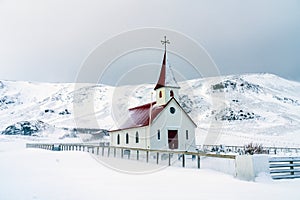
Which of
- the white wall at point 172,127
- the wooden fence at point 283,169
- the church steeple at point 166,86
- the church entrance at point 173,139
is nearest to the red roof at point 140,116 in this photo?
the white wall at point 172,127

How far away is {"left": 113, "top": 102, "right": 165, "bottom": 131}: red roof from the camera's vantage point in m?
25.7

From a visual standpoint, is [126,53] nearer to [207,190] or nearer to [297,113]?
[207,190]

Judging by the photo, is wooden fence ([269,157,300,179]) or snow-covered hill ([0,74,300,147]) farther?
snow-covered hill ([0,74,300,147])

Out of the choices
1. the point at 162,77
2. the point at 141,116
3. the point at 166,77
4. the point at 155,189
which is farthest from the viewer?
the point at 162,77

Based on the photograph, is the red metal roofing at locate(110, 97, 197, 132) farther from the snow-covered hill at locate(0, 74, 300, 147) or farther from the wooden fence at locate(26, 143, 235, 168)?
the snow-covered hill at locate(0, 74, 300, 147)

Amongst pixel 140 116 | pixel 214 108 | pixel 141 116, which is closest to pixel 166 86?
pixel 141 116

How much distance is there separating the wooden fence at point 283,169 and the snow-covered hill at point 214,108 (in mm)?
27622

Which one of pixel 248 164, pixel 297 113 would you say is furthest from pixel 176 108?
pixel 297 113

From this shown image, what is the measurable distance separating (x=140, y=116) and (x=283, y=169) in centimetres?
1882

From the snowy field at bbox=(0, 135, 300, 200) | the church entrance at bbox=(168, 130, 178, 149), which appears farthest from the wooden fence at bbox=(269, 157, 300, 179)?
the church entrance at bbox=(168, 130, 178, 149)

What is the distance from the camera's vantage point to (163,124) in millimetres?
25469

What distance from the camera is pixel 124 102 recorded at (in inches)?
2274

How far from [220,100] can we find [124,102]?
51798 mm

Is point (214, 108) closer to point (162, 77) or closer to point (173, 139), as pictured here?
point (162, 77)
